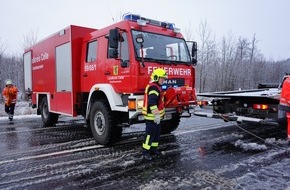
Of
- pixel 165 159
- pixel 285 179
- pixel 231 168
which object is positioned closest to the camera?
pixel 285 179

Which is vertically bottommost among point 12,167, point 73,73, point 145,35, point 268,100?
point 12,167

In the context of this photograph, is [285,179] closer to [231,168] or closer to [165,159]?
[231,168]

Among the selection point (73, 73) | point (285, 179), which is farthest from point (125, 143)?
point (285, 179)

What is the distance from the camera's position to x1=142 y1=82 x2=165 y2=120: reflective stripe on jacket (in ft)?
16.7

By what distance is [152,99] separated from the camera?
5.07 m

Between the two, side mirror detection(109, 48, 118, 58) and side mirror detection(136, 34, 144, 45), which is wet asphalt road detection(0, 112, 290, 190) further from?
side mirror detection(136, 34, 144, 45)

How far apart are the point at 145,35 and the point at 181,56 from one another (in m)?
1.16

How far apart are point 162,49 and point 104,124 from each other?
7.15 feet

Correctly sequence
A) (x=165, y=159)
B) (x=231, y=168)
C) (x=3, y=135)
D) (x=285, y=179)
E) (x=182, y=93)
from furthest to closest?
(x=3, y=135) < (x=182, y=93) < (x=165, y=159) < (x=231, y=168) < (x=285, y=179)

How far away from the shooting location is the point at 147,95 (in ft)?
17.0

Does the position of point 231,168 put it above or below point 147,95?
below

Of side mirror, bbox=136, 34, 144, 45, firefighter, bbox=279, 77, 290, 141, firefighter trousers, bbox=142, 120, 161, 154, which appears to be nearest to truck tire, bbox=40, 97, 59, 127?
side mirror, bbox=136, 34, 144, 45

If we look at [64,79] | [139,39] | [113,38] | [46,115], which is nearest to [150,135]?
[139,39]

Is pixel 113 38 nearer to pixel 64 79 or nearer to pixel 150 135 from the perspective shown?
pixel 150 135
